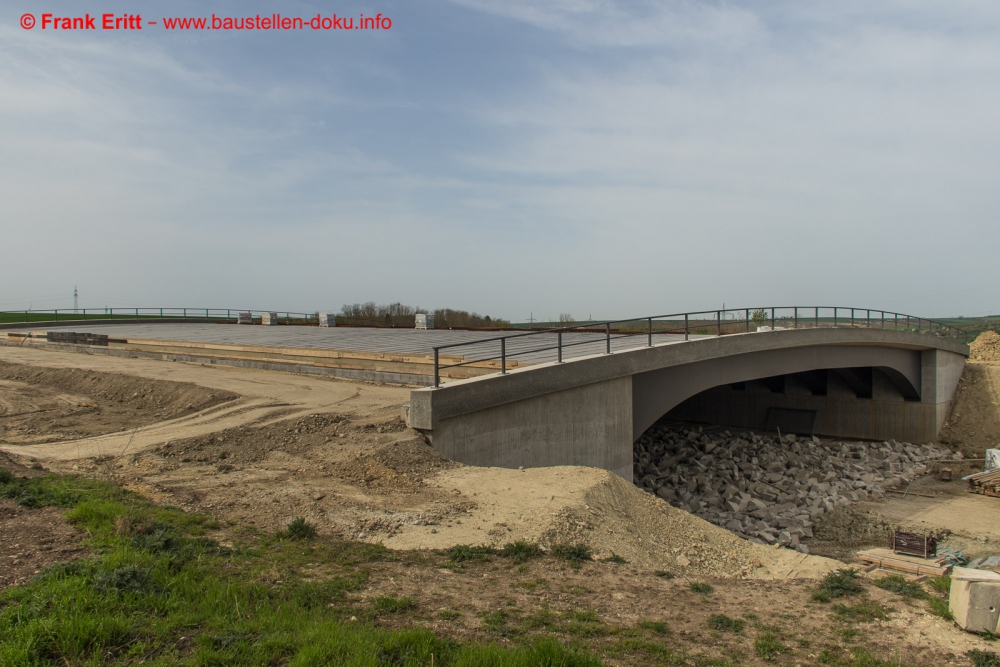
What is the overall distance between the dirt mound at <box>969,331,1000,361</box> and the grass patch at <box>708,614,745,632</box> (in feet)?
144

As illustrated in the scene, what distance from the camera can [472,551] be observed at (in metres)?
6.58

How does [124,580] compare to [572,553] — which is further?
[572,553]

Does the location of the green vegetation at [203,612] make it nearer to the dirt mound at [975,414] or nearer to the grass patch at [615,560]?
the grass patch at [615,560]

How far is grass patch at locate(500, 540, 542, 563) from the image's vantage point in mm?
6605

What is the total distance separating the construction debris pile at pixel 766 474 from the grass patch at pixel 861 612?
10411mm

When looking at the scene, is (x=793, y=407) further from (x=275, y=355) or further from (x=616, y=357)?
(x=275, y=355)

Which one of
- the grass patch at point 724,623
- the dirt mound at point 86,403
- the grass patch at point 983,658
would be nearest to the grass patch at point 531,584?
the grass patch at point 724,623

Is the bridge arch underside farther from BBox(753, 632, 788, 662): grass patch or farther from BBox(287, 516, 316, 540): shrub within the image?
BBox(287, 516, 316, 540): shrub

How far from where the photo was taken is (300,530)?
6562mm

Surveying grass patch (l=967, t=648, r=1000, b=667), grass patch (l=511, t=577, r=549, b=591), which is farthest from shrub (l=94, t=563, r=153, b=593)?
grass patch (l=967, t=648, r=1000, b=667)

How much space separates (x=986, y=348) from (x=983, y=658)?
147 feet

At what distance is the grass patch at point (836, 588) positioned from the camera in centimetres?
631

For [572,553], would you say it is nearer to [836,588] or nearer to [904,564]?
[836,588]

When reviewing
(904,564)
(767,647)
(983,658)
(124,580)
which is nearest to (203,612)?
(124,580)
